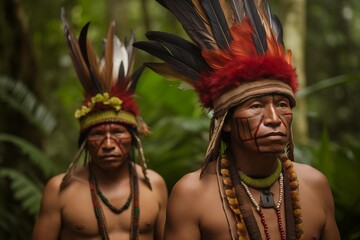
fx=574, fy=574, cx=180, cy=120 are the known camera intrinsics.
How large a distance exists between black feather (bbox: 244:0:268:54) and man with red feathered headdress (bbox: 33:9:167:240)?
181 centimetres

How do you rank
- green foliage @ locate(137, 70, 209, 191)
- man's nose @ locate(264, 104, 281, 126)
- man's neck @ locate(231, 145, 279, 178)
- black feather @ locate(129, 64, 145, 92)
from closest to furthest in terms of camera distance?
man's nose @ locate(264, 104, 281, 126) → man's neck @ locate(231, 145, 279, 178) → black feather @ locate(129, 64, 145, 92) → green foliage @ locate(137, 70, 209, 191)

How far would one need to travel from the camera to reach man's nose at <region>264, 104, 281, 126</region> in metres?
2.95

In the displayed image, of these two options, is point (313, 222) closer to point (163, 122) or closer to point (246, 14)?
point (246, 14)

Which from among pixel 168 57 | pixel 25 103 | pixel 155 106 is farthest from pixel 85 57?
pixel 25 103

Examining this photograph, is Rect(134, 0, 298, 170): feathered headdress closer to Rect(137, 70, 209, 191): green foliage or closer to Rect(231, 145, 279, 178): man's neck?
Rect(231, 145, 279, 178): man's neck

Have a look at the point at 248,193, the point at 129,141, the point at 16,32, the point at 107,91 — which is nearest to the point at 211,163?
the point at 248,193

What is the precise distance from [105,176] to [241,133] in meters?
1.99

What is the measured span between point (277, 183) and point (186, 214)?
55 centimetres

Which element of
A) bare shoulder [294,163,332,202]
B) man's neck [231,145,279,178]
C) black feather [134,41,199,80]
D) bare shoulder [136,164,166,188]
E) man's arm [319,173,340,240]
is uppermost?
black feather [134,41,199,80]

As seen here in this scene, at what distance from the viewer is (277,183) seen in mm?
3209

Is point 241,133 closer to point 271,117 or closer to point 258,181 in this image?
point 271,117

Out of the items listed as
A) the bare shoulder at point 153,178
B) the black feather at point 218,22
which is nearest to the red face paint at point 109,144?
the bare shoulder at point 153,178

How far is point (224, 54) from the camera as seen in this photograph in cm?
312

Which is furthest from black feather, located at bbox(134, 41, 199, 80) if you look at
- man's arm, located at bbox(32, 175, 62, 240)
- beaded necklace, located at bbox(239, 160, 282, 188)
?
man's arm, located at bbox(32, 175, 62, 240)
